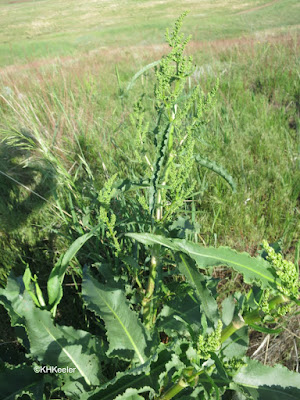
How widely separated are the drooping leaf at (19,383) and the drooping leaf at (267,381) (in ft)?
1.89

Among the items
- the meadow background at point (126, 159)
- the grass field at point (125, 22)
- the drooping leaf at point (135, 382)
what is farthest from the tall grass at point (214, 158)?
the grass field at point (125, 22)

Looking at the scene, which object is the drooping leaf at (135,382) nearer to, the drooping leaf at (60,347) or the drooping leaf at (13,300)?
the drooping leaf at (60,347)

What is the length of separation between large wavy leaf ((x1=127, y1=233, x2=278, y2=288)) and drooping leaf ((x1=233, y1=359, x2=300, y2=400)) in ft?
1.30

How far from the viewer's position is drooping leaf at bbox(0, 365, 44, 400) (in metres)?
0.86

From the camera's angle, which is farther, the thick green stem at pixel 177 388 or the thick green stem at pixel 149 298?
the thick green stem at pixel 149 298

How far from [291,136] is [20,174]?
205 cm

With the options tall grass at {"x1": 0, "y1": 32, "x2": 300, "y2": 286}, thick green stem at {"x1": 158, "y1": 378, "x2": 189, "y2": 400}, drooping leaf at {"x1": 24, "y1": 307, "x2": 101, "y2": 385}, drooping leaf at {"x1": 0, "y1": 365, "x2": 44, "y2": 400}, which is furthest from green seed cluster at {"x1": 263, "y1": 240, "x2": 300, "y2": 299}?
drooping leaf at {"x1": 0, "y1": 365, "x2": 44, "y2": 400}

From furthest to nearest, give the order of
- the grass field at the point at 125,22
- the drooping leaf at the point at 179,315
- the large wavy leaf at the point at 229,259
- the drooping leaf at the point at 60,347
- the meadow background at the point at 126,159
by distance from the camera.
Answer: the grass field at the point at 125,22 < the meadow background at the point at 126,159 < the drooping leaf at the point at 179,315 < the drooping leaf at the point at 60,347 < the large wavy leaf at the point at 229,259

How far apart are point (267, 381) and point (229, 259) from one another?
18.4 inches

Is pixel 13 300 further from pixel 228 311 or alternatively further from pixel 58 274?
pixel 228 311

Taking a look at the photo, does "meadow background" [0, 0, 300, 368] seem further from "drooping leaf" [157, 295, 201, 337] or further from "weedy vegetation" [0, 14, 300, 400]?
"drooping leaf" [157, 295, 201, 337]

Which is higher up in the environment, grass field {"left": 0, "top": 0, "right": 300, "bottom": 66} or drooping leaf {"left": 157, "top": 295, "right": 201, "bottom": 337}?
grass field {"left": 0, "top": 0, "right": 300, "bottom": 66}

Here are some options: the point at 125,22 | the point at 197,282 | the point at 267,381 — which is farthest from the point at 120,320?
the point at 125,22

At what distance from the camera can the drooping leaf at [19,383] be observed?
2.82 ft
